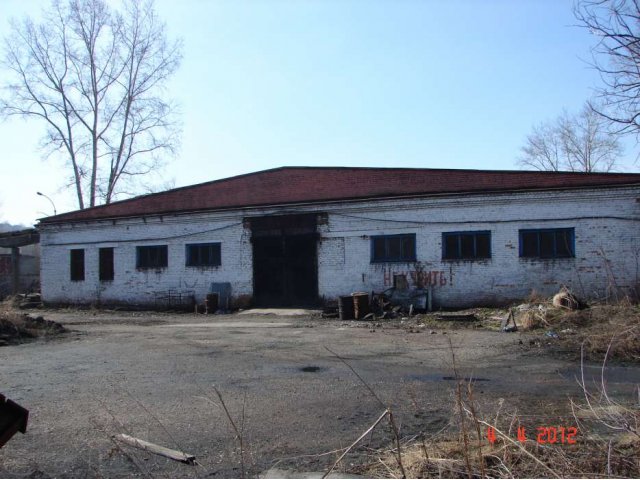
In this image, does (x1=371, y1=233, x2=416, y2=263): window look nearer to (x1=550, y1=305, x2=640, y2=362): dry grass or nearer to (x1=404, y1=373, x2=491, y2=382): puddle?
(x1=550, y1=305, x2=640, y2=362): dry grass

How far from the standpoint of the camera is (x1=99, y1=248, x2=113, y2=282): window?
22.9 metres

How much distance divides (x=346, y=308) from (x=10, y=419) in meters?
13.4

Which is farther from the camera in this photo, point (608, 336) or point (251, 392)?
point (608, 336)

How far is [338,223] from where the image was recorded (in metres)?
18.8

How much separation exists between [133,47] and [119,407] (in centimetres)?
3803

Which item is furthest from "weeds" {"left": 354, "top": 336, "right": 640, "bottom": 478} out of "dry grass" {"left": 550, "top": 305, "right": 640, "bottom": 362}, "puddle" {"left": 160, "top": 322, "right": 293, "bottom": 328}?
"puddle" {"left": 160, "top": 322, "right": 293, "bottom": 328}

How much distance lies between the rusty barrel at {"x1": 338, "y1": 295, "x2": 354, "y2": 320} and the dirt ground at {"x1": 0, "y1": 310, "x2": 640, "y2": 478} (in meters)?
3.96

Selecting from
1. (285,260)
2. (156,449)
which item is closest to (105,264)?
(285,260)

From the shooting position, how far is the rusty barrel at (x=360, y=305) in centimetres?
1605

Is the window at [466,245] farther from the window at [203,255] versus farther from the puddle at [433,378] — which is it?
the puddle at [433,378]

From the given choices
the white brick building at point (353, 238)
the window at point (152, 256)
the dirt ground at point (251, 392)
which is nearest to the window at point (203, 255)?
the white brick building at point (353, 238)

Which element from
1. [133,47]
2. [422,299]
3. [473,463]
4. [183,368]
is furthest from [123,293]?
[133,47]

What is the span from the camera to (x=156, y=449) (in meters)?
4.40

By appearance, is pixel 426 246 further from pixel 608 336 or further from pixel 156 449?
pixel 156 449
